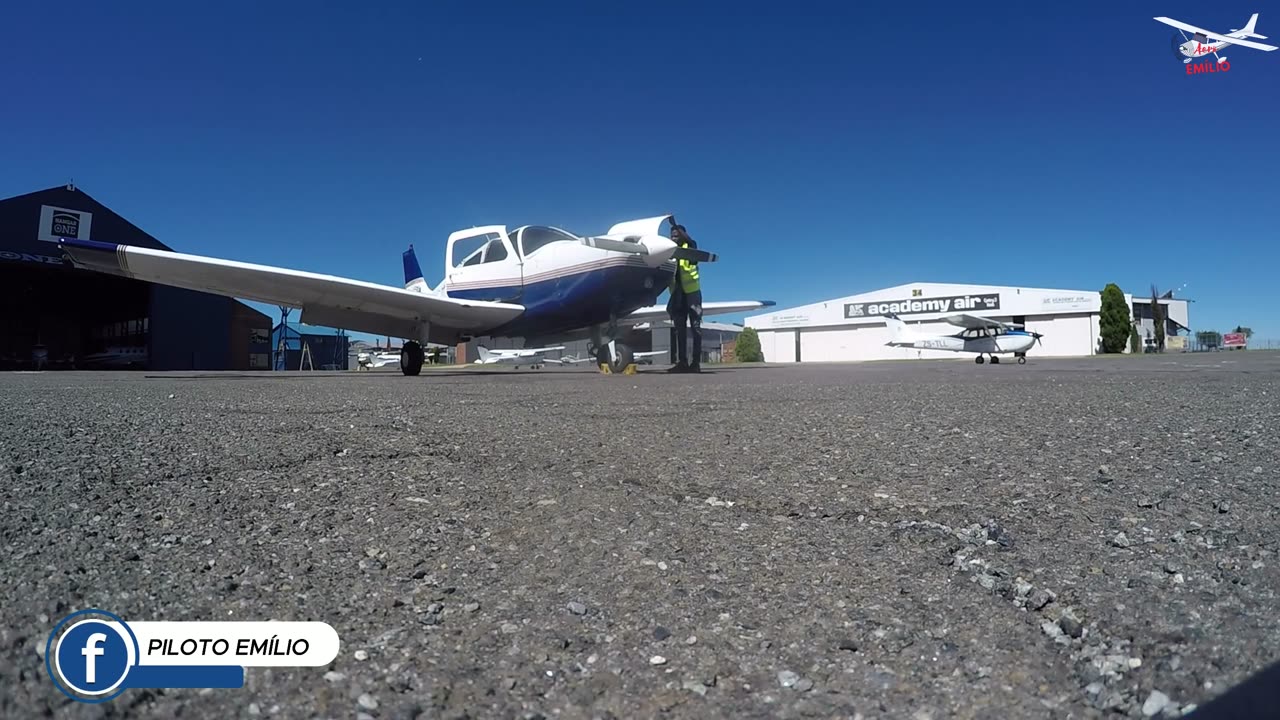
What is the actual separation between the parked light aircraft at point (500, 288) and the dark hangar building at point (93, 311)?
16.7 metres

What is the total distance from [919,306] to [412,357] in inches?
1747

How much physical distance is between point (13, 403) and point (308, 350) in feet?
106

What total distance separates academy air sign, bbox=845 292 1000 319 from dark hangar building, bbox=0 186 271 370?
39.3 meters

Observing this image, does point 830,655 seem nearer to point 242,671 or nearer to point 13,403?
point 242,671

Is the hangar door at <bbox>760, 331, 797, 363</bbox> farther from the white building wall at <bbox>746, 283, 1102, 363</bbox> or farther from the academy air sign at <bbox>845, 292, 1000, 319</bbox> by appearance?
the academy air sign at <bbox>845, 292, 1000, 319</bbox>

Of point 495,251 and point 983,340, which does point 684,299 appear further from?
point 983,340

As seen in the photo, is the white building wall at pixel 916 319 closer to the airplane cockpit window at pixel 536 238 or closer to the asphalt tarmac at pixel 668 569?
the airplane cockpit window at pixel 536 238

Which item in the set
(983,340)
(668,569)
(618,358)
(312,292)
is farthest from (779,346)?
(668,569)

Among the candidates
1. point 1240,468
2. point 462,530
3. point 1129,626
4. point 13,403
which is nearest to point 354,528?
point 462,530

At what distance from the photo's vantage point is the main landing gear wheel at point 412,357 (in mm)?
Result: 10633

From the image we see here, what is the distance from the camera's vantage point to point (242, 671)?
0.84 meters

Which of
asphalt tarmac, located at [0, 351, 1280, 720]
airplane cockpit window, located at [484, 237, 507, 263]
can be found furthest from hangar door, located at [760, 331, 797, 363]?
asphalt tarmac, located at [0, 351, 1280, 720]

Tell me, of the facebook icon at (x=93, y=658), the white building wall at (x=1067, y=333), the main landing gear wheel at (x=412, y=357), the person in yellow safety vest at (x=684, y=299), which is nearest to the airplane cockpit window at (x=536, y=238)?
the person in yellow safety vest at (x=684, y=299)

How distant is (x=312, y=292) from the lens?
357 inches
